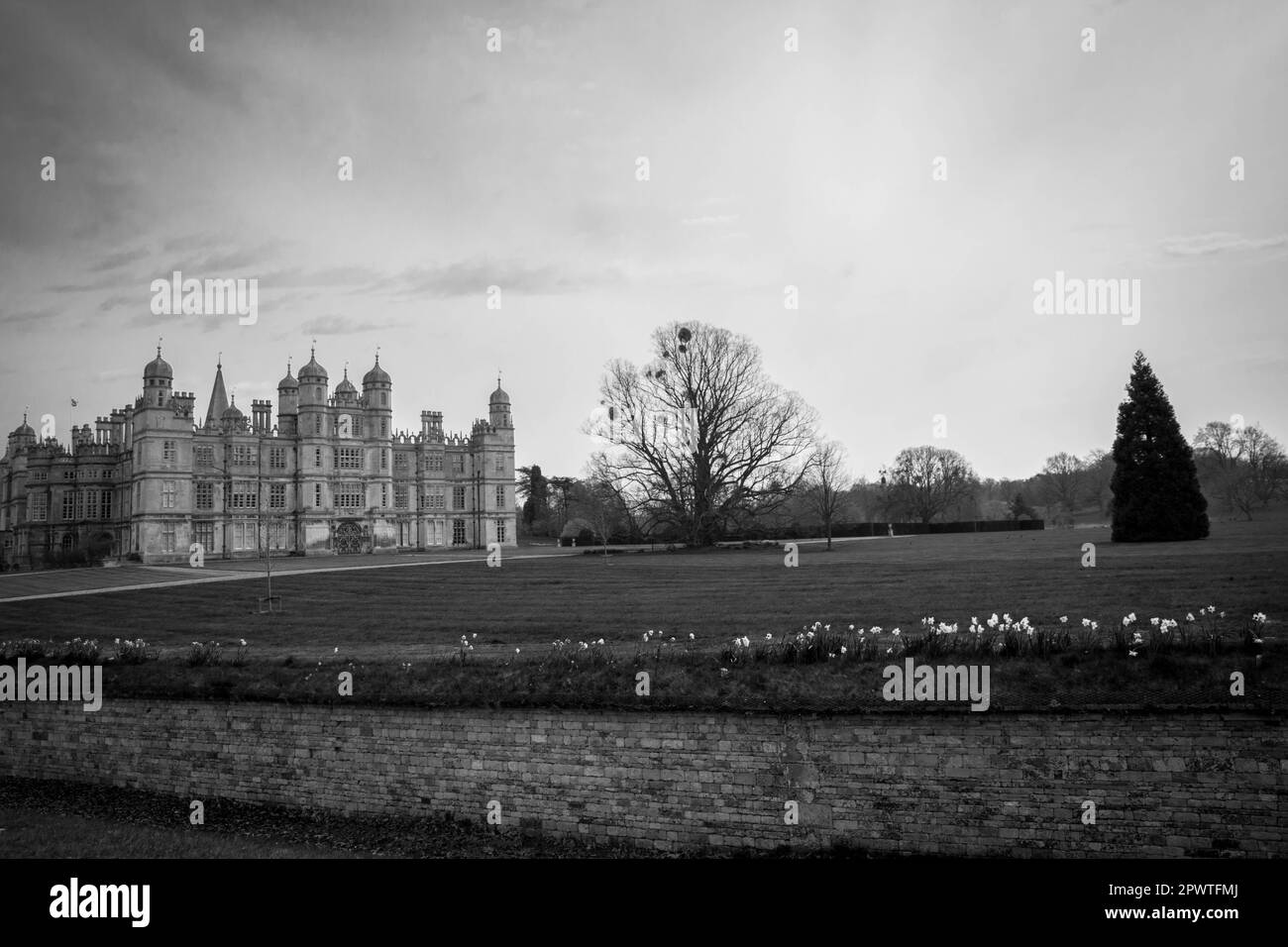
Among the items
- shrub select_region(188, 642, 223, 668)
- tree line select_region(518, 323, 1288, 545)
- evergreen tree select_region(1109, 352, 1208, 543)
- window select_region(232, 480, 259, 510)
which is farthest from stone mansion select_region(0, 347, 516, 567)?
evergreen tree select_region(1109, 352, 1208, 543)

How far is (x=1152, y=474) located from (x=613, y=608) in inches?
1009

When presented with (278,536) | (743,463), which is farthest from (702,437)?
(278,536)

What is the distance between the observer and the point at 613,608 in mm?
21422

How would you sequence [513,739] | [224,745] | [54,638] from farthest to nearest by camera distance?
[54,638], [224,745], [513,739]

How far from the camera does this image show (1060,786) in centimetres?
1110

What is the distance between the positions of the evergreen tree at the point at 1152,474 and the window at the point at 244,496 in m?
52.9

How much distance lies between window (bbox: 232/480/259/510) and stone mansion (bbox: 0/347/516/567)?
7 cm

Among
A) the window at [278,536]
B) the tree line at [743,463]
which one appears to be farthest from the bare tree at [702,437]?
the window at [278,536]

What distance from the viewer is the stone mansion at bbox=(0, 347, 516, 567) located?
54.3 meters
